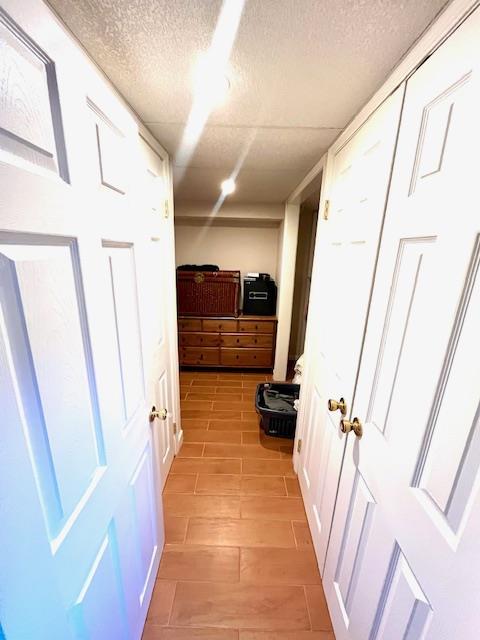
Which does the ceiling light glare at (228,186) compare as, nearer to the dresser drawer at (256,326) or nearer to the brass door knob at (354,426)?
the dresser drawer at (256,326)

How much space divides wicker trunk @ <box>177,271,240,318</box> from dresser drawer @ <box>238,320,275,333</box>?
5.8 inches

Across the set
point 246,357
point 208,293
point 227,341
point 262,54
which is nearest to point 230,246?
point 208,293

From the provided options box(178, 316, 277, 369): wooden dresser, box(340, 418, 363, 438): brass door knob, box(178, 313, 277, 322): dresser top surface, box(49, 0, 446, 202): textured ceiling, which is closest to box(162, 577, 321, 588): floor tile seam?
box(340, 418, 363, 438): brass door knob

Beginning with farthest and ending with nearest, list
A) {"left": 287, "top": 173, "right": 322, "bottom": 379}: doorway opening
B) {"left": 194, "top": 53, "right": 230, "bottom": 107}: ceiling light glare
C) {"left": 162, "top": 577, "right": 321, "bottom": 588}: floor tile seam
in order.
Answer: {"left": 287, "top": 173, "right": 322, "bottom": 379}: doorway opening < {"left": 162, "top": 577, "right": 321, "bottom": 588}: floor tile seam < {"left": 194, "top": 53, "right": 230, "bottom": 107}: ceiling light glare

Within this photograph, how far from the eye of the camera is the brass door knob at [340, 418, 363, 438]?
90 cm

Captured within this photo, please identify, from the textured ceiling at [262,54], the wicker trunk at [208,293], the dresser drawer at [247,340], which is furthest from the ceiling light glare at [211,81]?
the dresser drawer at [247,340]

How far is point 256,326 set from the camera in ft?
10.3

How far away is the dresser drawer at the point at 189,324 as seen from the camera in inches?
124

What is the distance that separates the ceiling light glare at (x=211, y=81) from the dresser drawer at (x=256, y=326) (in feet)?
7.68

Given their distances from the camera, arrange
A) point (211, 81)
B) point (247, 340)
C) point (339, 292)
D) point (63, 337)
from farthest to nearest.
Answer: point (247, 340) < point (339, 292) < point (211, 81) < point (63, 337)

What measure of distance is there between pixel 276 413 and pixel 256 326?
1249 mm

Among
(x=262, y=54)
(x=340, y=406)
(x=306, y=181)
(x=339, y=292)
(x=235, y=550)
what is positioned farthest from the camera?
(x=306, y=181)

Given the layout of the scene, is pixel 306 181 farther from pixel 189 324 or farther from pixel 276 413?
pixel 189 324

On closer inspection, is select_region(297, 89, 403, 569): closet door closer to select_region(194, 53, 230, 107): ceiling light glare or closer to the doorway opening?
select_region(194, 53, 230, 107): ceiling light glare
